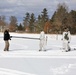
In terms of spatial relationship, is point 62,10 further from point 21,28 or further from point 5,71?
point 5,71

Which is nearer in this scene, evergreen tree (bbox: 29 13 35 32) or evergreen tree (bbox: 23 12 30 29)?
evergreen tree (bbox: 29 13 35 32)

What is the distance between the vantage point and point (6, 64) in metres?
12.7

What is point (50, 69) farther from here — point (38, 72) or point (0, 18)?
point (0, 18)

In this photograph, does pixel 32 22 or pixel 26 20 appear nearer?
pixel 32 22

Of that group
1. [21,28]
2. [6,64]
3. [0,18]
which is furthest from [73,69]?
[0,18]

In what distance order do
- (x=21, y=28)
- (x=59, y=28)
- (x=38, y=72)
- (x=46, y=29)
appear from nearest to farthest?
1. (x=38, y=72)
2. (x=59, y=28)
3. (x=46, y=29)
4. (x=21, y=28)

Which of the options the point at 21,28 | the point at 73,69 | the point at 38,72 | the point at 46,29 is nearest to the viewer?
the point at 38,72

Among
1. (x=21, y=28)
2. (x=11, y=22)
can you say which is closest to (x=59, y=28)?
(x=21, y=28)

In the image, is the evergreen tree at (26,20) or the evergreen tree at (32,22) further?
the evergreen tree at (26,20)

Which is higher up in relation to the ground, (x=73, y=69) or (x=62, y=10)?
(x=62, y=10)

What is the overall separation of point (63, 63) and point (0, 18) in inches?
5505

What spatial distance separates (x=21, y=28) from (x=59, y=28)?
4839 centimetres

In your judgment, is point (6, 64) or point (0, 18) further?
point (0, 18)

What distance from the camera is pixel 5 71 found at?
35.7 feet
